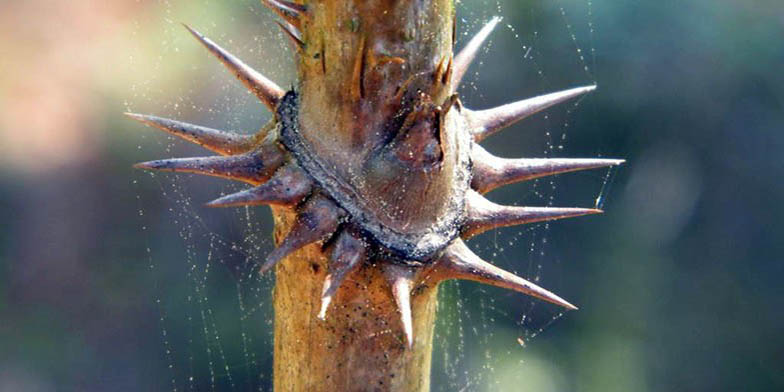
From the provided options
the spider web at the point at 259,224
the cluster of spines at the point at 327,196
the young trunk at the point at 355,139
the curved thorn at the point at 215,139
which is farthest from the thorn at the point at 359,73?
the spider web at the point at 259,224

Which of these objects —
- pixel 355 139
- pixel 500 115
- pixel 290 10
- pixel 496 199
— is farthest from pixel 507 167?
pixel 496 199

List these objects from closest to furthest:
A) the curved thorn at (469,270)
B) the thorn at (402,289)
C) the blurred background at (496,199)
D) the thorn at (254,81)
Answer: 1. the thorn at (402,289)
2. the curved thorn at (469,270)
3. the thorn at (254,81)
4. the blurred background at (496,199)

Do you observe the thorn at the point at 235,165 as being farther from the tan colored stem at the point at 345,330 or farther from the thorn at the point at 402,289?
the thorn at the point at 402,289

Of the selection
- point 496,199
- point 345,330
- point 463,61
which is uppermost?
point 463,61

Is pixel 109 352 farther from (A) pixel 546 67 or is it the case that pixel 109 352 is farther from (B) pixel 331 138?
(B) pixel 331 138

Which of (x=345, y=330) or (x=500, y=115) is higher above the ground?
(x=500, y=115)

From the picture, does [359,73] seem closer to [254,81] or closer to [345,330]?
[254,81]
